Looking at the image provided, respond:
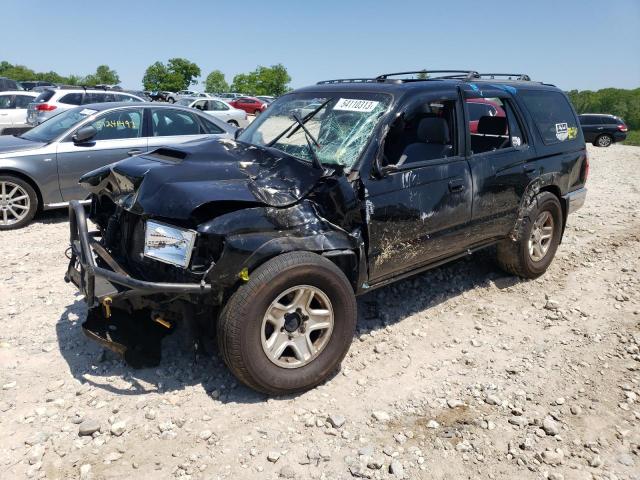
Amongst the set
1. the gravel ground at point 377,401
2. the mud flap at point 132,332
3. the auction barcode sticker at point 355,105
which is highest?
the auction barcode sticker at point 355,105

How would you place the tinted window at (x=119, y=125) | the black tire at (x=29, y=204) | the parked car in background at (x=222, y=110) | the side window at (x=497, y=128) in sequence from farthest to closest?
the parked car in background at (x=222, y=110), the tinted window at (x=119, y=125), the black tire at (x=29, y=204), the side window at (x=497, y=128)

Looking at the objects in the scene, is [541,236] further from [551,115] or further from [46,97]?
[46,97]

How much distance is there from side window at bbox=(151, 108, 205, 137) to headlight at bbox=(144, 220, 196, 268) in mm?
4925

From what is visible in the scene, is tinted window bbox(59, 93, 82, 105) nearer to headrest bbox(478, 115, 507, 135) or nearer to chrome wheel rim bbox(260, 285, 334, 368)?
headrest bbox(478, 115, 507, 135)

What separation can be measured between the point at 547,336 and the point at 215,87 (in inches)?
3374

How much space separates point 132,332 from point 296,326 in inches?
47.1

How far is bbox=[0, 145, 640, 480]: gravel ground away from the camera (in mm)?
2785

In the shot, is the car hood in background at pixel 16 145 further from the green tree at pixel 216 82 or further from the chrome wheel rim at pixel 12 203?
the green tree at pixel 216 82

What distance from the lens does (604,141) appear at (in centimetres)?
2436

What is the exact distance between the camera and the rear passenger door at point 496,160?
4359mm

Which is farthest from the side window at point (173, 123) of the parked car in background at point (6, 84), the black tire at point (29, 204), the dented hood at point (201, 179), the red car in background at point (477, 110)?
the parked car in background at point (6, 84)

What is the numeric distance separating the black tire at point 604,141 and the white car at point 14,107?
23.2m

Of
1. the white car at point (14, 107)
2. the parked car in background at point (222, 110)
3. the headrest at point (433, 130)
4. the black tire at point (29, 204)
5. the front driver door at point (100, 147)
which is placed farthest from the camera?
the parked car in background at point (222, 110)

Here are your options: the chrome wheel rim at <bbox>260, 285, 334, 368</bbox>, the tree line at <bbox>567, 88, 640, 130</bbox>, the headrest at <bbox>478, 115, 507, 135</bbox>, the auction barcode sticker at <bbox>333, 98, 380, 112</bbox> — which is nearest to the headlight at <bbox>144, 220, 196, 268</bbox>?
the chrome wheel rim at <bbox>260, 285, 334, 368</bbox>
